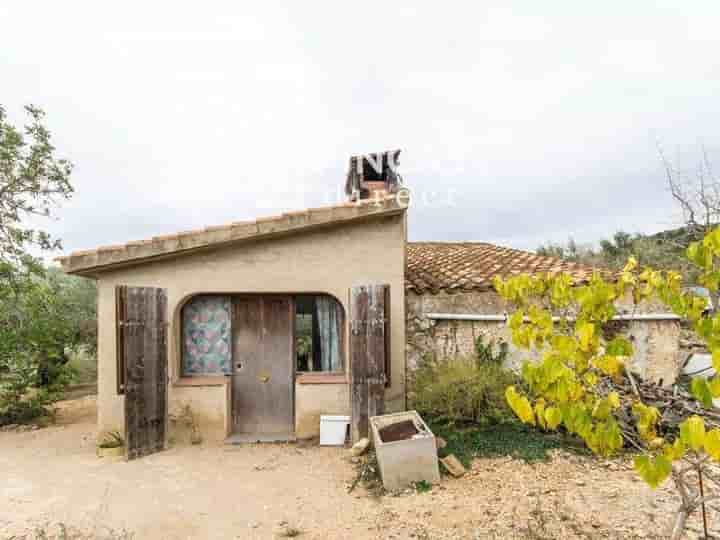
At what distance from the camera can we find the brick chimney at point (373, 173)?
9.01 meters

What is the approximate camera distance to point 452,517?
3764 mm

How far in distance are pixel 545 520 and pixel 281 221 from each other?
5324mm

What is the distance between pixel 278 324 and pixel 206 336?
1.35m

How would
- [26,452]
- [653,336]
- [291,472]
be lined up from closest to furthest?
[291,472] → [26,452] → [653,336]

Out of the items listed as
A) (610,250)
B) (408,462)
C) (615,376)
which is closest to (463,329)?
(408,462)

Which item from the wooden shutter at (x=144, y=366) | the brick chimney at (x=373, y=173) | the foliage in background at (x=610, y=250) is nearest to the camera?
the wooden shutter at (x=144, y=366)

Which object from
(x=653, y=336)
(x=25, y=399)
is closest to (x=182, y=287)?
(x=25, y=399)

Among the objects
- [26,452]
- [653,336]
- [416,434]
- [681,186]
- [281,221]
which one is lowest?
[26,452]

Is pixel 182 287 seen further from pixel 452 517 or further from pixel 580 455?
pixel 580 455

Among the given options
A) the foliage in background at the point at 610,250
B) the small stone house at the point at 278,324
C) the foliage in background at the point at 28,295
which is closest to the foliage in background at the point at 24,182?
the foliage in background at the point at 28,295

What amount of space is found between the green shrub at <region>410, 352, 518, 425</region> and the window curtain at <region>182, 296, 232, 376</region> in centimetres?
369

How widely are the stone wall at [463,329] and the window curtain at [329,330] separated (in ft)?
4.36

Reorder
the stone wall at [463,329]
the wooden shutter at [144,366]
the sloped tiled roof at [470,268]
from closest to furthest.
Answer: the wooden shutter at [144,366] < the stone wall at [463,329] < the sloped tiled roof at [470,268]

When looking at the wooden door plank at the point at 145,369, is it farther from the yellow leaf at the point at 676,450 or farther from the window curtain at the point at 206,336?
the yellow leaf at the point at 676,450
